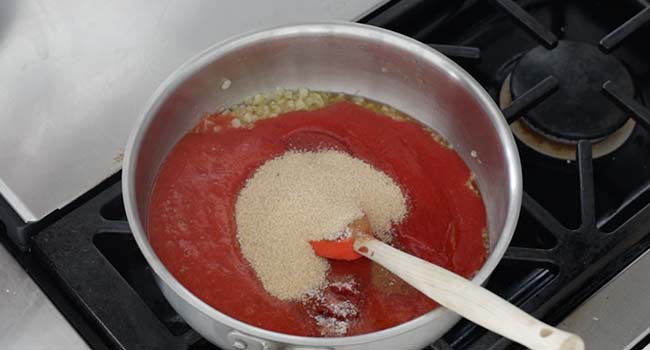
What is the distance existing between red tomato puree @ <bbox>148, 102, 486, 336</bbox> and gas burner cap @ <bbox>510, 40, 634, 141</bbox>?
4.5 inches

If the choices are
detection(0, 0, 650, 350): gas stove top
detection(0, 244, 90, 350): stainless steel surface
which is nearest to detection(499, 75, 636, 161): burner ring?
detection(0, 0, 650, 350): gas stove top

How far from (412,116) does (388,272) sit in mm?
191

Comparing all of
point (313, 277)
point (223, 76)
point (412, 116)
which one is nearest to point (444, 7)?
point (412, 116)

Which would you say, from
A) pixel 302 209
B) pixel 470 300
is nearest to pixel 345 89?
pixel 302 209

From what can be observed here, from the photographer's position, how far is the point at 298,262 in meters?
0.74

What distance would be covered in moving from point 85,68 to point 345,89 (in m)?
0.26

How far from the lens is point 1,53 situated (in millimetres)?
930

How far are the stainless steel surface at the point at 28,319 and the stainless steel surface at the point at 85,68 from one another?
0.21 feet

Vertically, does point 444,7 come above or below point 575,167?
above

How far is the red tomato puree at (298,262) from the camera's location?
73 cm

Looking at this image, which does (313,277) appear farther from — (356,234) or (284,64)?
(284,64)

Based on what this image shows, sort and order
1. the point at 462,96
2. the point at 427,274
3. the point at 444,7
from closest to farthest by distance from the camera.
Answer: the point at 427,274 → the point at 462,96 → the point at 444,7

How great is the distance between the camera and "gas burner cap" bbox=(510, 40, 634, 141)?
0.89m

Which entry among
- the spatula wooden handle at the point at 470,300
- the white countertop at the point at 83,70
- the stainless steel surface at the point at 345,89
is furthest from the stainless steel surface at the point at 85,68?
the spatula wooden handle at the point at 470,300
